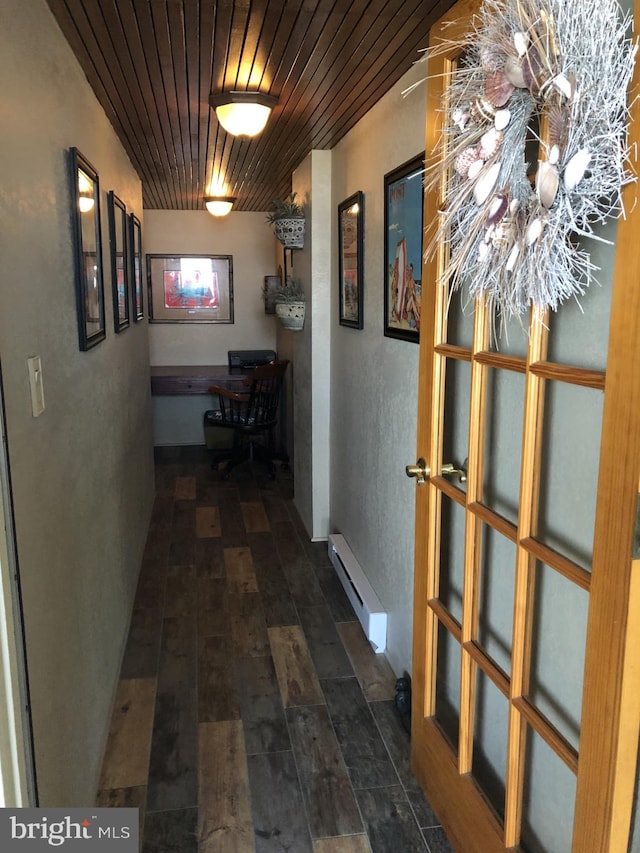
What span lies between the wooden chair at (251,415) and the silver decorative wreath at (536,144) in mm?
3786

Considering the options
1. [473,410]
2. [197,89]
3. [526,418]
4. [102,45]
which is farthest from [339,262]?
[526,418]

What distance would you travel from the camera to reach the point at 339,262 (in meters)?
3.43

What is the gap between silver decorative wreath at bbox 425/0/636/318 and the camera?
103 centimetres

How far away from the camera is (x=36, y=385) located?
55.7 inches

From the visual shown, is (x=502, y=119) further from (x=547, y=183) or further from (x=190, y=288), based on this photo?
(x=190, y=288)

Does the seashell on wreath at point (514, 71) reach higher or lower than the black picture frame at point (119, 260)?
higher

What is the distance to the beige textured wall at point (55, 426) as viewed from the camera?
1.29m

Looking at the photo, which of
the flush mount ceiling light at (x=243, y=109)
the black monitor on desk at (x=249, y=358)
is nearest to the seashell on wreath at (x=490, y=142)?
the flush mount ceiling light at (x=243, y=109)

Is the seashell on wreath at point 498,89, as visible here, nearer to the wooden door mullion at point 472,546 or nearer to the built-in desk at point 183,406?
the wooden door mullion at point 472,546

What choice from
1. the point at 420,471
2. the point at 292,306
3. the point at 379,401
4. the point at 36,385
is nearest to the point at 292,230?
the point at 292,306

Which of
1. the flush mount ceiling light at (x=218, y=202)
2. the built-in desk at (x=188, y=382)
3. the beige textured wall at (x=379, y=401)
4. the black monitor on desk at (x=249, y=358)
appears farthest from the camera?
the black monitor on desk at (x=249, y=358)

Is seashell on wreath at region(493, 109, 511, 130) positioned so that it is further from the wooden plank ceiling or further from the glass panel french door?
the wooden plank ceiling

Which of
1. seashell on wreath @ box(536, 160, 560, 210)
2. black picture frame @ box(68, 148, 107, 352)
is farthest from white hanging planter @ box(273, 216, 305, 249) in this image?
seashell on wreath @ box(536, 160, 560, 210)

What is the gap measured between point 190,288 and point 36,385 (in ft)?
16.6
